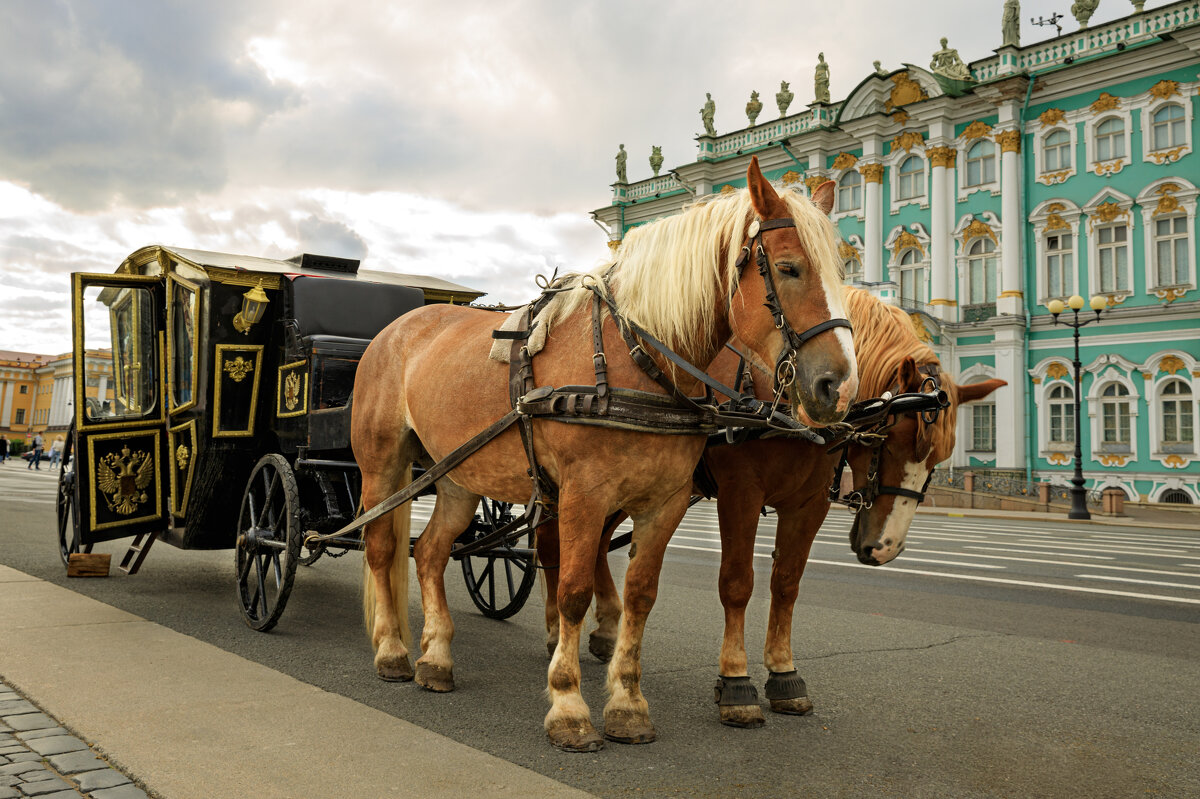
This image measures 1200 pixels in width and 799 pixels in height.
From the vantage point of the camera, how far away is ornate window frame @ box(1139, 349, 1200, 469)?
85.7ft

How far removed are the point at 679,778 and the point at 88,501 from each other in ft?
18.6

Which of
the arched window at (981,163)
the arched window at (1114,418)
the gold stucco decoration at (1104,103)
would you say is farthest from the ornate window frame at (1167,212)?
the arched window at (981,163)

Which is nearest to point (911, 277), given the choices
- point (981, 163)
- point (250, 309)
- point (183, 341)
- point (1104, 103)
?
point (981, 163)

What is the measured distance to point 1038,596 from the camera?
851cm

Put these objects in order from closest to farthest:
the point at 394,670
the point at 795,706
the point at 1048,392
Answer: the point at 795,706 → the point at 394,670 → the point at 1048,392

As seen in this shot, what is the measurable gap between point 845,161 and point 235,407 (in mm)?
32084

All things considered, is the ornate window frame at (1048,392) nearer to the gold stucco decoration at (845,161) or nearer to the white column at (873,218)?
the white column at (873,218)

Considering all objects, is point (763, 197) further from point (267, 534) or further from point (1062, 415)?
point (1062, 415)

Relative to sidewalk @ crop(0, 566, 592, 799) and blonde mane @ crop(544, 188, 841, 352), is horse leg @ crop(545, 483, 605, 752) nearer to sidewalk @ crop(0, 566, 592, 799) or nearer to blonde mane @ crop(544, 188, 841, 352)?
sidewalk @ crop(0, 566, 592, 799)

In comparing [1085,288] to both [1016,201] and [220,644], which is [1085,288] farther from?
[220,644]

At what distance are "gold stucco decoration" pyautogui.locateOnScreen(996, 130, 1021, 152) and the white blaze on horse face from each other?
29597mm

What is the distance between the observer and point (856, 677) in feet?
16.5

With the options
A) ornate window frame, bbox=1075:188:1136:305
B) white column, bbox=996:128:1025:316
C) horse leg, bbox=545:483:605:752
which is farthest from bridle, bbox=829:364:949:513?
white column, bbox=996:128:1025:316

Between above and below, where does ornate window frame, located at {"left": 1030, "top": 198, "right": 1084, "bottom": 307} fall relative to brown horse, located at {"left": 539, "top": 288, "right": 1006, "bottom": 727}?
above
